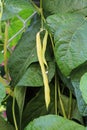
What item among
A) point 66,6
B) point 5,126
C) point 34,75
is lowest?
point 5,126

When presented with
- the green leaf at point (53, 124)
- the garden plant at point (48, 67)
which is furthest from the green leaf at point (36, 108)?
the green leaf at point (53, 124)

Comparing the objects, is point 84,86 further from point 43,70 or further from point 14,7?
point 14,7

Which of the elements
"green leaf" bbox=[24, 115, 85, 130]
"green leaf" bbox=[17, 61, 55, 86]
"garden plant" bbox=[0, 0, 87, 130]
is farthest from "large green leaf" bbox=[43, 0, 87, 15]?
"green leaf" bbox=[24, 115, 85, 130]

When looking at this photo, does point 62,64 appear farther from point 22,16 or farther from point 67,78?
point 22,16

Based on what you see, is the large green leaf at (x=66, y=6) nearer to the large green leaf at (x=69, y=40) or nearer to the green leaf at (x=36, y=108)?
the large green leaf at (x=69, y=40)

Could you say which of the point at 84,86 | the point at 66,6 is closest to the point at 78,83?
the point at 84,86

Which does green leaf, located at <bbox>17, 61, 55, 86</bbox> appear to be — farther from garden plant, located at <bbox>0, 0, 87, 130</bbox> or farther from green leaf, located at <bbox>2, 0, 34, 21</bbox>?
green leaf, located at <bbox>2, 0, 34, 21</bbox>
